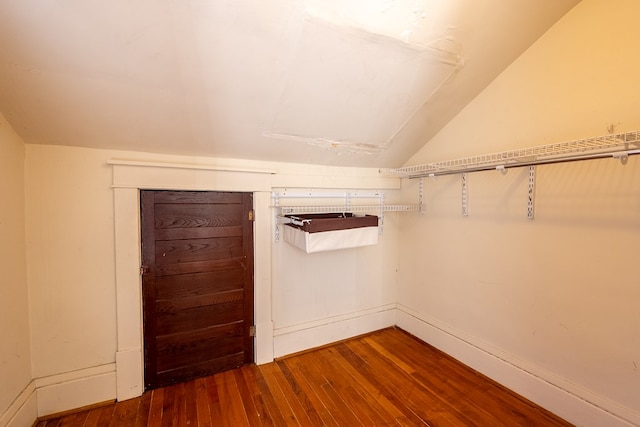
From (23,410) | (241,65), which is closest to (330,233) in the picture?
(241,65)

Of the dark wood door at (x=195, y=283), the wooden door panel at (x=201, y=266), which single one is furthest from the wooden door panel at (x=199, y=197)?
the wooden door panel at (x=201, y=266)

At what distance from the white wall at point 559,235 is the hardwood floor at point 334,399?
0.22 meters

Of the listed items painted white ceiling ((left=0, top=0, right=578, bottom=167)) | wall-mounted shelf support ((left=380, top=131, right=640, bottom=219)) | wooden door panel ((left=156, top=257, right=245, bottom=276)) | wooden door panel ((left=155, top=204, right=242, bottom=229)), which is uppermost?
painted white ceiling ((left=0, top=0, right=578, bottom=167))

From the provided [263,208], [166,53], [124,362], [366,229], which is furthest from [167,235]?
[366,229]

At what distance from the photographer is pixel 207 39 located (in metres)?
1.22

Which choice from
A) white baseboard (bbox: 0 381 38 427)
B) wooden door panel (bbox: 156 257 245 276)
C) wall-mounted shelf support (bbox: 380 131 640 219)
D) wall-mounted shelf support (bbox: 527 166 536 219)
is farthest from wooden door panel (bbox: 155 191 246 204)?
wall-mounted shelf support (bbox: 527 166 536 219)

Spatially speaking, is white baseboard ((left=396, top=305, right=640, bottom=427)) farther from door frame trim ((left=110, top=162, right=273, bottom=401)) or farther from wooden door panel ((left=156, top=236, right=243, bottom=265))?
door frame trim ((left=110, top=162, right=273, bottom=401))

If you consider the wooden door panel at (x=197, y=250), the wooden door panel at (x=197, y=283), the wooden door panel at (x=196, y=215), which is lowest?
the wooden door panel at (x=197, y=283)

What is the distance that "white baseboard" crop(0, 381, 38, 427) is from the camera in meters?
1.39

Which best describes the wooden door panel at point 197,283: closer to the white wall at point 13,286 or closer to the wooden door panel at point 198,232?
the wooden door panel at point 198,232

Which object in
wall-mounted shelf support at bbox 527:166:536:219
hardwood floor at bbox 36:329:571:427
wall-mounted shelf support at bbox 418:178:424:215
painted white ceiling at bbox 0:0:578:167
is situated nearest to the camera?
painted white ceiling at bbox 0:0:578:167

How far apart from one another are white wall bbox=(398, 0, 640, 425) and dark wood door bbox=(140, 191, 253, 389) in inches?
65.2

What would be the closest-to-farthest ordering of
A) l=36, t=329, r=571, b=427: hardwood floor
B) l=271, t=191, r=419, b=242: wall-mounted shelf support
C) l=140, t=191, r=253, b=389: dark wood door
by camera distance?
l=36, t=329, r=571, b=427: hardwood floor
l=140, t=191, r=253, b=389: dark wood door
l=271, t=191, r=419, b=242: wall-mounted shelf support

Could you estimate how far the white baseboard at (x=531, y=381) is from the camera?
56.9 inches
